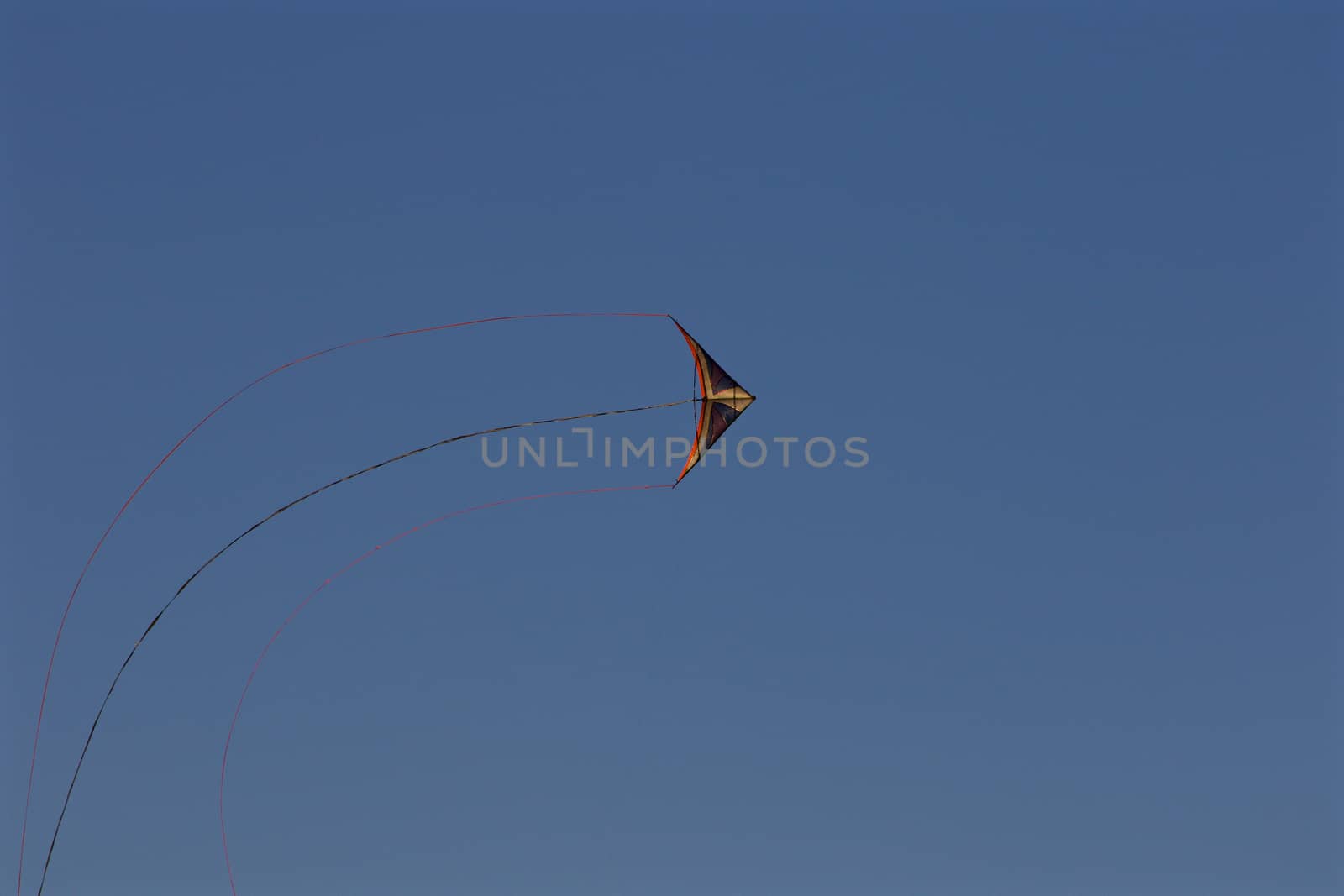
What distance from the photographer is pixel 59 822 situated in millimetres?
→ 25875

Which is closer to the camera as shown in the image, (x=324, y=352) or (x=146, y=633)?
(x=146, y=633)

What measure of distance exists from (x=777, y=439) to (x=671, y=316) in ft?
8.36

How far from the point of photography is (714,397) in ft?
88.2

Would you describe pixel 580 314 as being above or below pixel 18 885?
above

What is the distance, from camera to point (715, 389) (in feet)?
88.1

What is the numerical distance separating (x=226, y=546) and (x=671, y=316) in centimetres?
770

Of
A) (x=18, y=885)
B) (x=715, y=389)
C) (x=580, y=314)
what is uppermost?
(x=580, y=314)

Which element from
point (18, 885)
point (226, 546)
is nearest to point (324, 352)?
point (226, 546)

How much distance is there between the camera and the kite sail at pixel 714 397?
1056 inches

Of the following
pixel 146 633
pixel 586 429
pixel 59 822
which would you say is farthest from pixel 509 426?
pixel 59 822

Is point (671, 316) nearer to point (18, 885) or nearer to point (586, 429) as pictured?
point (586, 429)

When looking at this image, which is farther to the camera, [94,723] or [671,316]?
[671,316]

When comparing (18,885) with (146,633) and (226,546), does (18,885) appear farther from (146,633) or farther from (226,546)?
(226,546)

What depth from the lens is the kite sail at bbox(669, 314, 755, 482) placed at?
26812 mm
